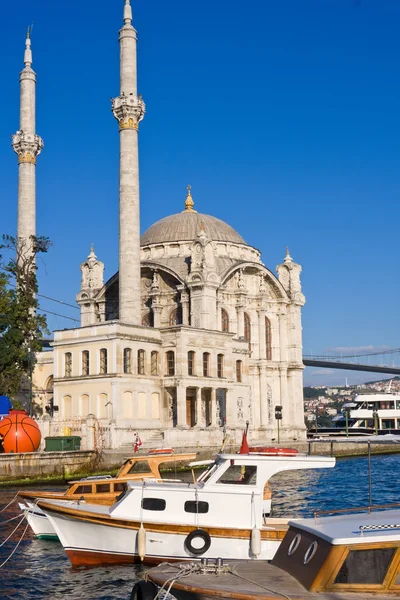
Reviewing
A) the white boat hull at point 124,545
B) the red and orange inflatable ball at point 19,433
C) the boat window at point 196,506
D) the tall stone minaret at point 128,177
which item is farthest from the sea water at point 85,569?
the tall stone minaret at point 128,177

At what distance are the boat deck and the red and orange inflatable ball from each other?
3082 cm

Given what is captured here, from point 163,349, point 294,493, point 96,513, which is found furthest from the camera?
point 163,349

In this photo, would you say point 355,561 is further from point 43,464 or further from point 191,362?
point 191,362

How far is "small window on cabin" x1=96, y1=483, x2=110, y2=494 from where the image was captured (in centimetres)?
2402

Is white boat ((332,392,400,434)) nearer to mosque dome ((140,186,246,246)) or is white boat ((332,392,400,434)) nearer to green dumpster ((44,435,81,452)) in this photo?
mosque dome ((140,186,246,246))

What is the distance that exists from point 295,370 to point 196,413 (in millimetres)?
20125

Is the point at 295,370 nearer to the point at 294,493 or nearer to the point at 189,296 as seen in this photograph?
the point at 189,296

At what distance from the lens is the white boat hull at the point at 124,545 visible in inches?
728

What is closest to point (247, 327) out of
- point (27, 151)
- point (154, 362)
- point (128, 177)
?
point (154, 362)

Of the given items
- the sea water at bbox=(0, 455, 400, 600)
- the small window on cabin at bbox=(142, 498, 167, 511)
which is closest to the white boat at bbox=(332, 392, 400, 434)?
the sea water at bbox=(0, 455, 400, 600)

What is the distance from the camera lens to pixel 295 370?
7588cm

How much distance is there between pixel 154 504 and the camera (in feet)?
63.7

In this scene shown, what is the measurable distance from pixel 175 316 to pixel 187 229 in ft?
31.3

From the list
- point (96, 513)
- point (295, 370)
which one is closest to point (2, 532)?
point (96, 513)
